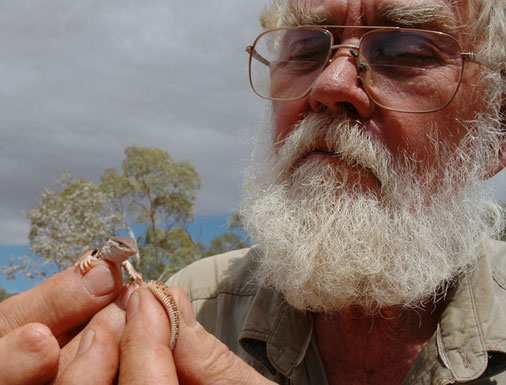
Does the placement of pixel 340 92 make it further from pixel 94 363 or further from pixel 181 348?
pixel 94 363

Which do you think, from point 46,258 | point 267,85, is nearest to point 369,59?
point 267,85

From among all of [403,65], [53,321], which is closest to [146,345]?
[53,321]

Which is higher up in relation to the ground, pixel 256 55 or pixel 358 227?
pixel 256 55

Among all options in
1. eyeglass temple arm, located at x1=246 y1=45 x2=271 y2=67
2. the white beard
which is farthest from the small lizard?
eyeglass temple arm, located at x1=246 y1=45 x2=271 y2=67

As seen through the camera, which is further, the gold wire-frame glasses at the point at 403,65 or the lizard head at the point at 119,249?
the gold wire-frame glasses at the point at 403,65

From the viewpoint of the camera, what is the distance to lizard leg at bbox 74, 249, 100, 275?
2.25m

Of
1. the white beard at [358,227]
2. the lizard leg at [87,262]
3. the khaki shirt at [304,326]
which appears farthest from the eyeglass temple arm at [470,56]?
the lizard leg at [87,262]

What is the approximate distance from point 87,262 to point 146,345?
18.3 inches

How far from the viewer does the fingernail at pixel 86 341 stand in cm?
202

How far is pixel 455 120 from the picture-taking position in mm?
3150

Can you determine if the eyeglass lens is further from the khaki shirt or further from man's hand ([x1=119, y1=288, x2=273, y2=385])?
man's hand ([x1=119, y1=288, x2=273, y2=385])

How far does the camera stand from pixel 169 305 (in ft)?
6.82

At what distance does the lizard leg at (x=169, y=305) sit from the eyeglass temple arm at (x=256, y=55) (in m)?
1.99

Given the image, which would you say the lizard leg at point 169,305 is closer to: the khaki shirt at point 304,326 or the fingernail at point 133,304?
the fingernail at point 133,304
